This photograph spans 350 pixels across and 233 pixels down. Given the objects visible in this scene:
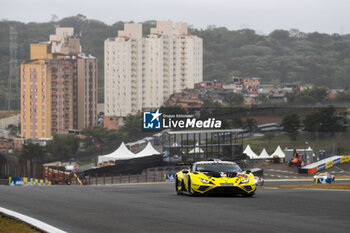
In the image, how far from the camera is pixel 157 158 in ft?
252

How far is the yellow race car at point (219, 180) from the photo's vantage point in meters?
20.5

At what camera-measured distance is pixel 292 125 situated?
10025 centimetres

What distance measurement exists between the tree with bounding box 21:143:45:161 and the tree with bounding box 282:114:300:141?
2381 inches

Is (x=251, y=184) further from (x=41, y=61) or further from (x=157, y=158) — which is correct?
(x=41, y=61)

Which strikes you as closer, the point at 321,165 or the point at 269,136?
the point at 321,165

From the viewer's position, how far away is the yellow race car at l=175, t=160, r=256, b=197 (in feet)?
67.1

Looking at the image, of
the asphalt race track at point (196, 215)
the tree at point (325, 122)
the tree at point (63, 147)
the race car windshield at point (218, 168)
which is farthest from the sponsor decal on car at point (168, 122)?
the tree at point (63, 147)

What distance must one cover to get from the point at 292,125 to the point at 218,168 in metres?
80.3

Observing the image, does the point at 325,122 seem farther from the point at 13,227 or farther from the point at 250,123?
the point at 13,227

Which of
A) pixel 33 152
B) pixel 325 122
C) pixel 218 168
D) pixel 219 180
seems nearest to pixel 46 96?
pixel 33 152

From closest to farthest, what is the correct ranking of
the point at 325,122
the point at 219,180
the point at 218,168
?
the point at 219,180
the point at 218,168
the point at 325,122

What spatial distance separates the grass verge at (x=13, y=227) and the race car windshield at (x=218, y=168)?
898cm

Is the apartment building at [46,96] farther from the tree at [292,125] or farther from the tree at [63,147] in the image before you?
the tree at [292,125]

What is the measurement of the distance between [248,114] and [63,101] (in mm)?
99073
